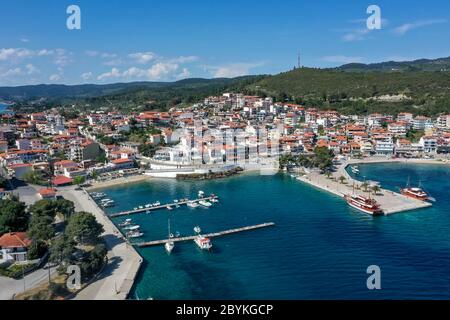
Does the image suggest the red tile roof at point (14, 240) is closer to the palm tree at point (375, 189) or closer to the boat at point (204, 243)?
the boat at point (204, 243)

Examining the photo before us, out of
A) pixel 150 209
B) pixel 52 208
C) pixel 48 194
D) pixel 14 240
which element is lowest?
pixel 150 209

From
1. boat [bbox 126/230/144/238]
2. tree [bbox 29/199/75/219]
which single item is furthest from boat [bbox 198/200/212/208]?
tree [bbox 29/199/75/219]

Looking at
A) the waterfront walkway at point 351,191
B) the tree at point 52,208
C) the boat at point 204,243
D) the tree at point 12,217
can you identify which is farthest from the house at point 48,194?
the waterfront walkway at point 351,191

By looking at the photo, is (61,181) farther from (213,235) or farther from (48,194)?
(213,235)

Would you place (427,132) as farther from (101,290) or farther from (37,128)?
(37,128)

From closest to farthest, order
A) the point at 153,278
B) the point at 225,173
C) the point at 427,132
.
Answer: the point at 153,278 → the point at 225,173 → the point at 427,132

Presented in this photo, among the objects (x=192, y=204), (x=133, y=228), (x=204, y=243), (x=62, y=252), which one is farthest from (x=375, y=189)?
(x=62, y=252)

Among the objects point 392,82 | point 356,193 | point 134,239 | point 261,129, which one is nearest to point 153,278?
point 134,239
